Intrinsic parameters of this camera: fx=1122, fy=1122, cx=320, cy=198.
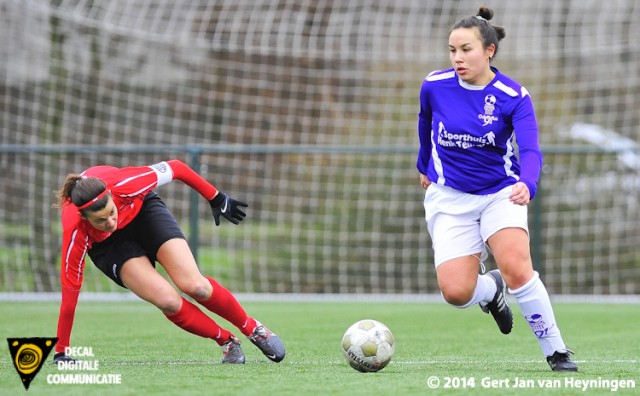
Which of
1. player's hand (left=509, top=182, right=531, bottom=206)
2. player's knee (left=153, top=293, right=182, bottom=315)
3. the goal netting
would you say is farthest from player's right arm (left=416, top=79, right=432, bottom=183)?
the goal netting

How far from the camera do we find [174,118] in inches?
532

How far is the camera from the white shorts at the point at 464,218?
536cm

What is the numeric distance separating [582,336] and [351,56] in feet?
20.2

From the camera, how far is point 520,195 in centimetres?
501

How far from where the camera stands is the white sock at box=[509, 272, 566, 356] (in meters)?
5.26

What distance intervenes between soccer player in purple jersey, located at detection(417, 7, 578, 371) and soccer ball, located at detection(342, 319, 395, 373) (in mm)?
454

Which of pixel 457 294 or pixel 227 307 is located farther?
pixel 227 307

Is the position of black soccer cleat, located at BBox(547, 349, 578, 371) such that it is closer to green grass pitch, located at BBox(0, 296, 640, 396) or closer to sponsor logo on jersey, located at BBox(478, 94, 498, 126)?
green grass pitch, located at BBox(0, 296, 640, 396)

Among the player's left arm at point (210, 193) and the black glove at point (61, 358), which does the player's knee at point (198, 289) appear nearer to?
the player's left arm at point (210, 193)

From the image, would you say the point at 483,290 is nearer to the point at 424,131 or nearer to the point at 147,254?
the point at 424,131

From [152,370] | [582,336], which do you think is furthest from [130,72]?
[152,370]

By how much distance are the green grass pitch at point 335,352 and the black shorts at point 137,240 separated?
1.71ft

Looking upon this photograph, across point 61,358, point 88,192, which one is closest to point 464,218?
point 88,192

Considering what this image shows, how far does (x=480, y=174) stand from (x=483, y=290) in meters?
0.67
